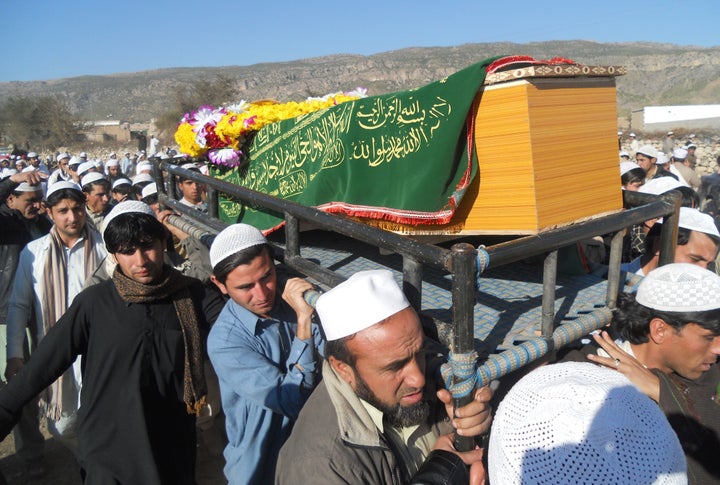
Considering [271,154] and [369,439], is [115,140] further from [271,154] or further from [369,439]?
[369,439]

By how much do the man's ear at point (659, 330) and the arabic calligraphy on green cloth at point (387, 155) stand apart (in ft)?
3.05

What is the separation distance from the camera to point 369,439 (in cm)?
149

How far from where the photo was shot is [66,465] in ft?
14.0

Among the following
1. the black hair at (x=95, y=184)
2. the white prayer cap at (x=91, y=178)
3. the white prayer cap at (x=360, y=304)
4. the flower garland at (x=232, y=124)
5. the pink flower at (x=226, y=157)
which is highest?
the flower garland at (x=232, y=124)

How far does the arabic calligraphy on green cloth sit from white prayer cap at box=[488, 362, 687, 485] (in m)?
1.19

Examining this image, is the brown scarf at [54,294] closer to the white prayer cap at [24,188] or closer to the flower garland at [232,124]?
the flower garland at [232,124]

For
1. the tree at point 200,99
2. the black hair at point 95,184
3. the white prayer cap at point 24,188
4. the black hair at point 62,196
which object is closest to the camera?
the black hair at point 62,196

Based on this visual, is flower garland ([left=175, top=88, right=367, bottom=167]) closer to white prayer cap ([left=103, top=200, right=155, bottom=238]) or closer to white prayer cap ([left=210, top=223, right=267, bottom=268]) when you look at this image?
white prayer cap ([left=103, top=200, right=155, bottom=238])

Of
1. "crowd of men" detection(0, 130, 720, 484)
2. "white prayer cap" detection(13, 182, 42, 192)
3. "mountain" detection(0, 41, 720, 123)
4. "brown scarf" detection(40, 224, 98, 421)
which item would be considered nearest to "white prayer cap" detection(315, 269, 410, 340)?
"crowd of men" detection(0, 130, 720, 484)

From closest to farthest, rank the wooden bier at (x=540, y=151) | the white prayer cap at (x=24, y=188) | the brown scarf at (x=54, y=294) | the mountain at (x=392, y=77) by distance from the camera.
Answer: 1. the wooden bier at (x=540, y=151)
2. the brown scarf at (x=54, y=294)
3. the white prayer cap at (x=24, y=188)
4. the mountain at (x=392, y=77)

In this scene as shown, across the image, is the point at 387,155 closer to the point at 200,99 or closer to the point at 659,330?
the point at 659,330

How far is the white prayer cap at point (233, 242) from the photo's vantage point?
2.19m

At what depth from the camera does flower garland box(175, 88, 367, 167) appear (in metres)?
3.65

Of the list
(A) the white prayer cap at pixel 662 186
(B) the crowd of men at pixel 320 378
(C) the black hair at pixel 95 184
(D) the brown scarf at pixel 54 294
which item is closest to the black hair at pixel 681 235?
(B) the crowd of men at pixel 320 378
